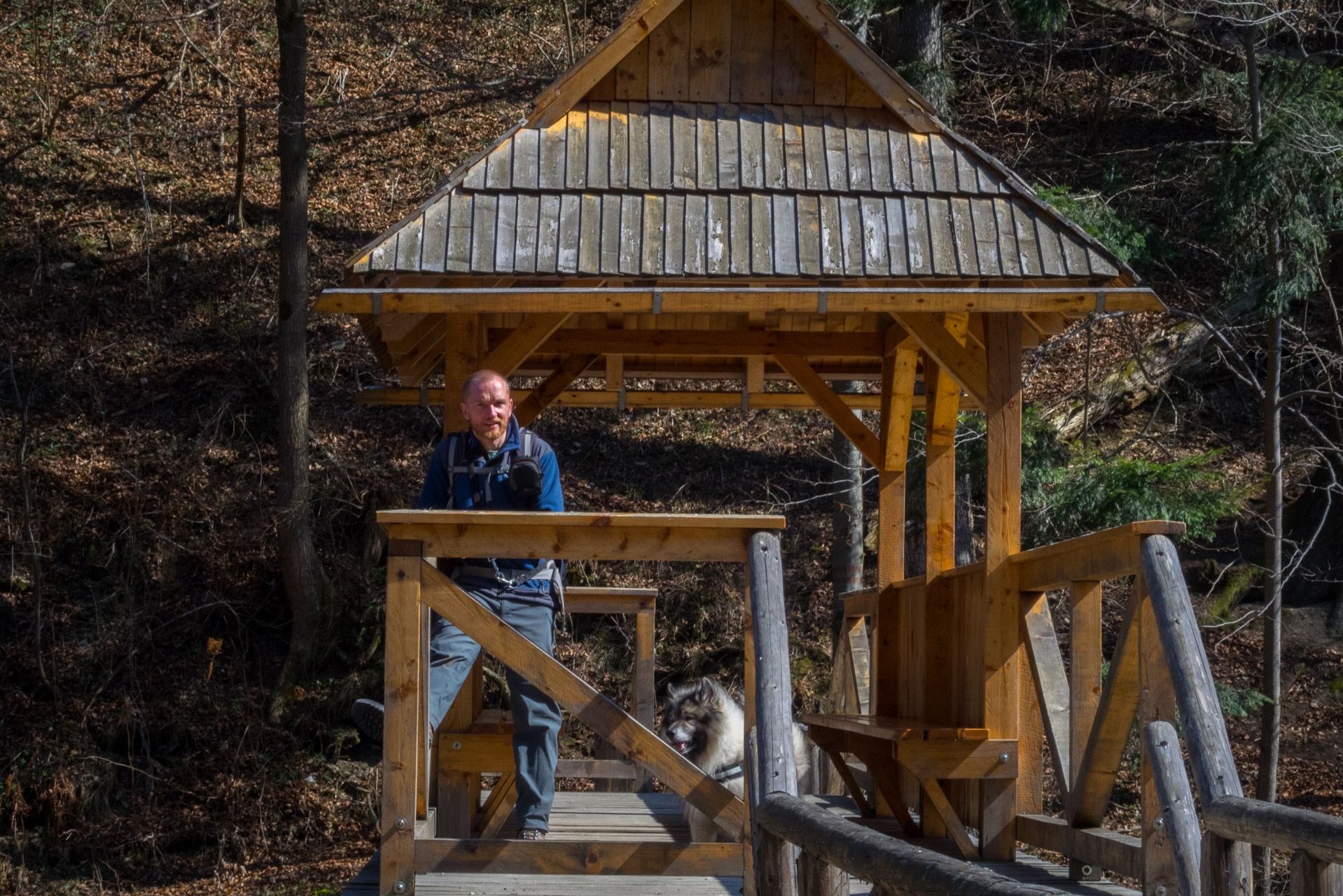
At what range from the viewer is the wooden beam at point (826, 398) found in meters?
8.08

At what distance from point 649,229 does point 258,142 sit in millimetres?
14608

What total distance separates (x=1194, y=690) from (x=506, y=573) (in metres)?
2.74

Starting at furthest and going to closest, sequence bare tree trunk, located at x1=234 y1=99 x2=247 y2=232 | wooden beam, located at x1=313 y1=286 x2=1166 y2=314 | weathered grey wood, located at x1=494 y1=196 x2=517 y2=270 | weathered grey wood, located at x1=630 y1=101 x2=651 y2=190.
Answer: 1. bare tree trunk, located at x1=234 y1=99 x2=247 y2=232
2. weathered grey wood, located at x1=630 y1=101 x2=651 y2=190
3. weathered grey wood, located at x1=494 y1=196 x2=517 y2=270
4. wooden beam, located at x1=313 y1=286 x2=1166 y2=314

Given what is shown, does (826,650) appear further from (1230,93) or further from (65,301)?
(65,301)

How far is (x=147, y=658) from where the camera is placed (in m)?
13.1

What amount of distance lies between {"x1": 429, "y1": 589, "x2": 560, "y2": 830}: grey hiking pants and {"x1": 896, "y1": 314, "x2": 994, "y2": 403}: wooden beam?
8.23 feet

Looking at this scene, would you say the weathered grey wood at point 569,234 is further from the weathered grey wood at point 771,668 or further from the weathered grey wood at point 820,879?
the weathered grey wood at point 820,879

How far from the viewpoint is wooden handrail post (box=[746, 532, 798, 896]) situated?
365 centimetres

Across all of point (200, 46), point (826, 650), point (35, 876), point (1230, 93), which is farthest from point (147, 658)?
point (1230, 93)

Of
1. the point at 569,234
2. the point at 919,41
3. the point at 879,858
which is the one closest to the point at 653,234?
the point at 569,234

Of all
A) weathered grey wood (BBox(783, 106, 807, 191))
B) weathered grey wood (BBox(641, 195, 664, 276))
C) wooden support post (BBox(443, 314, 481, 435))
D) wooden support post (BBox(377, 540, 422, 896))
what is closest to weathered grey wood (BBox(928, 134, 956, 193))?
weathered grey wood (BBox(783, 106, 807, 191))

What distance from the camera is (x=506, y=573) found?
5.33 meters

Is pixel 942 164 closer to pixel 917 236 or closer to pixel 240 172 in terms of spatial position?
pixel 917 236

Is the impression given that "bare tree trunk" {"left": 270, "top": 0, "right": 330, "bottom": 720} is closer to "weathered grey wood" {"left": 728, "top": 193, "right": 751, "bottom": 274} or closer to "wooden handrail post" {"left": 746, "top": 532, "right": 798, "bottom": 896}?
"weathered grey wood" {"left": 728, "top": 193, "right": 751, "bottom": 274}
